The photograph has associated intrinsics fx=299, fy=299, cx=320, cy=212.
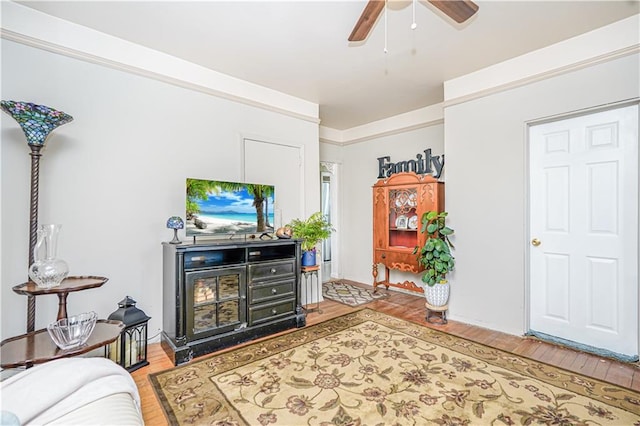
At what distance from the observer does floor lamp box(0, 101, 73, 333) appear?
1938 mm

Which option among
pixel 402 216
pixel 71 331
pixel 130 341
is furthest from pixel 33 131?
pixel 402 216

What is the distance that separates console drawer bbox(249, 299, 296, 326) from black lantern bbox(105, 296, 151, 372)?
89 cm

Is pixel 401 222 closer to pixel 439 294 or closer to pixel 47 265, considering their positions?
pixel 439 294

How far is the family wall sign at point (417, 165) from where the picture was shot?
167 inches

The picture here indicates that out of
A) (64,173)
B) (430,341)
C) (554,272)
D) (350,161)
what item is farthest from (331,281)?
(64,173)

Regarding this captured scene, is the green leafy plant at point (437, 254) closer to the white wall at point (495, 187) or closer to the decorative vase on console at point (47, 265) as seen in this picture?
the white wall at point (495, 187)

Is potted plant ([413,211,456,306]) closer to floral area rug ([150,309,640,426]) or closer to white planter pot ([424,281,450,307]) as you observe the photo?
white planter pot ([424,281,450,307])

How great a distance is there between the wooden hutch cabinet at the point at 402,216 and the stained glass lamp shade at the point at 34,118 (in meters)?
3.62

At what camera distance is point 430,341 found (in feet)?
9.17

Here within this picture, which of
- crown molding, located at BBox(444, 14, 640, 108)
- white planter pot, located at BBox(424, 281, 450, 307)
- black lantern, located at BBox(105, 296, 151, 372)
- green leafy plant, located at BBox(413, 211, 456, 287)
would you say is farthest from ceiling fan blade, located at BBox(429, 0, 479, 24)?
black lantern, located at BBox(105, 296, 151, 372)

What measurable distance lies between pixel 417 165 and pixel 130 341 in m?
4.02

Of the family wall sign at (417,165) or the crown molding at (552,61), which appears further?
the family wall sign at (417,165)

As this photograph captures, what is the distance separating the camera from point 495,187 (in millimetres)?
3141

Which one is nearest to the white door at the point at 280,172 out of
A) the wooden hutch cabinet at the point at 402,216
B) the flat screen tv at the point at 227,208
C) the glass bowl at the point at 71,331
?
the flat screen tv at the point at 227,208
